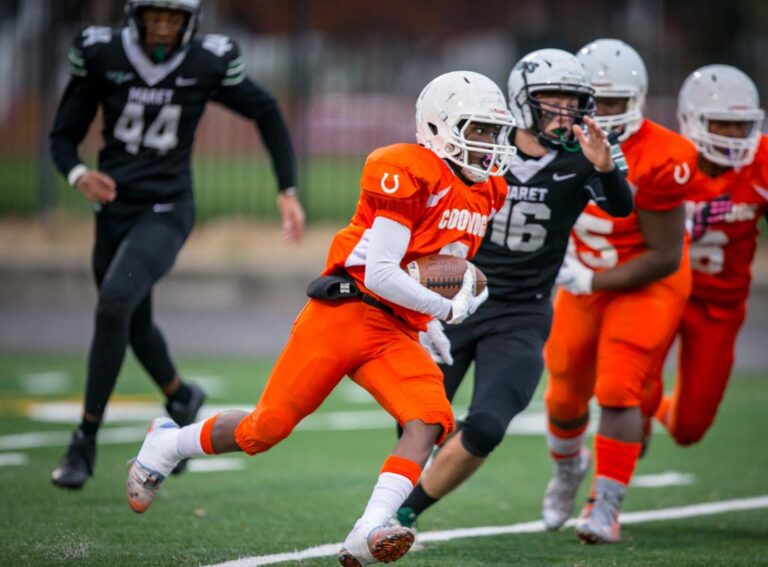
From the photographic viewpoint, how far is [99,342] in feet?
21.5

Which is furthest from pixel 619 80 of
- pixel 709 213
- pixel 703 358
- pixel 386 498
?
pixel 386 498

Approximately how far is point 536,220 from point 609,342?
716mm

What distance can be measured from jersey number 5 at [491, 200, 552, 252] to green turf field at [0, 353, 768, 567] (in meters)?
1.26

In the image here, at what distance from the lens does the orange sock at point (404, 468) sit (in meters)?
4.91

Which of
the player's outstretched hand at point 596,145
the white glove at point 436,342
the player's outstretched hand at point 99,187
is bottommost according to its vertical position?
the white glove at point 436,342

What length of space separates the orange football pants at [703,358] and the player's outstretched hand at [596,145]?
66.3 inches

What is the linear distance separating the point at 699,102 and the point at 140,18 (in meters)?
2.73

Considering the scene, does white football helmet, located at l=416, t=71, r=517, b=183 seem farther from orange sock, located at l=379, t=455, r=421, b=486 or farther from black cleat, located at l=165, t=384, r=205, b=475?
black cleat, located at l=165, t=384, r=205, b=475

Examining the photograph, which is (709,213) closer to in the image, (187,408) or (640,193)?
(640,193)

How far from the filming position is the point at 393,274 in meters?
5.00

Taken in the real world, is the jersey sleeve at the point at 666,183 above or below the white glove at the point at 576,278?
above

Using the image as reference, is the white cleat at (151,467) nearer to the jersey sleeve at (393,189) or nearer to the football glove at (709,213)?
the jersey sleeve at (393,189)

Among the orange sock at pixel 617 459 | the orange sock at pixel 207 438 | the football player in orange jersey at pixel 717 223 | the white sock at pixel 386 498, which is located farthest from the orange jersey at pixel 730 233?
the orange sock at pixel 207 438

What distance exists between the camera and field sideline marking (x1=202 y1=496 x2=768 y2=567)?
5.38 m
